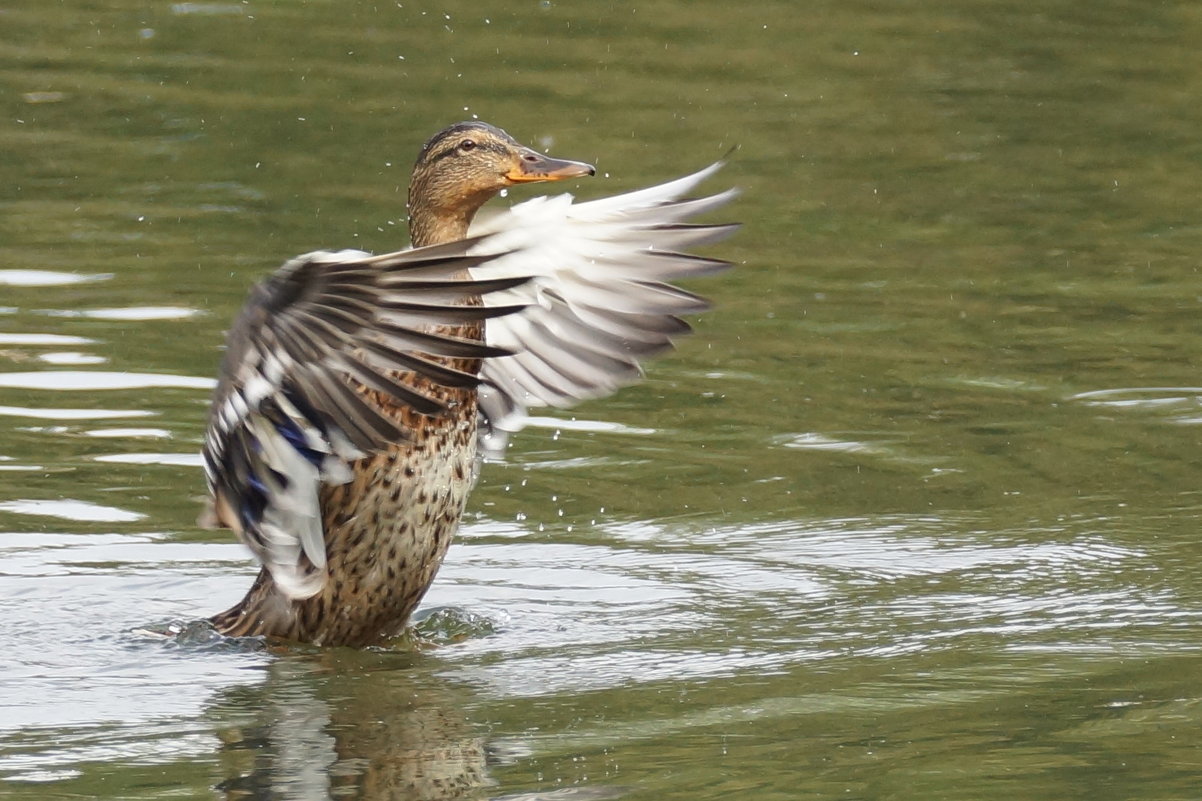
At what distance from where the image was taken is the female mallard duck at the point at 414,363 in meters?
5.86

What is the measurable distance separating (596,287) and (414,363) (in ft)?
6.11

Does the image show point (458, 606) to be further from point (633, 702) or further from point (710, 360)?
point (710, 360)

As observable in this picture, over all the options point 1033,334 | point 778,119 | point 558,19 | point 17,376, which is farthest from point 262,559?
point 558,19

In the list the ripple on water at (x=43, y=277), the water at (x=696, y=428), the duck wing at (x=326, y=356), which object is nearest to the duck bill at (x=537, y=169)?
the duck wing at (x=326, y=356)

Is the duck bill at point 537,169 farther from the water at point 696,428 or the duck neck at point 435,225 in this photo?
the water at point 696,428

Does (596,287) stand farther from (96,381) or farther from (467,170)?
(96,381)

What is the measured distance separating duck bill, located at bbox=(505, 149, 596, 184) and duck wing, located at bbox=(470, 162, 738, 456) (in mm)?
130

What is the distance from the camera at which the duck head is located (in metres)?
7.25

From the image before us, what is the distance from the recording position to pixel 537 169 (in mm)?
7297

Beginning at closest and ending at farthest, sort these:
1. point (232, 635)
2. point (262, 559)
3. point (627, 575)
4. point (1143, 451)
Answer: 1. point (262, 559)
2. point (232, 635)
3. point (627, 575)
4. point (1143, 451)

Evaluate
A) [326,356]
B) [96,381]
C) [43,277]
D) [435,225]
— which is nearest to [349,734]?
[326,356]

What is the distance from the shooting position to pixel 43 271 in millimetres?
10766

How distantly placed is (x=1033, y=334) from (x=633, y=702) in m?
4.47

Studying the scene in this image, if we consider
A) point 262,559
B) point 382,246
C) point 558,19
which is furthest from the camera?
point 558,19
